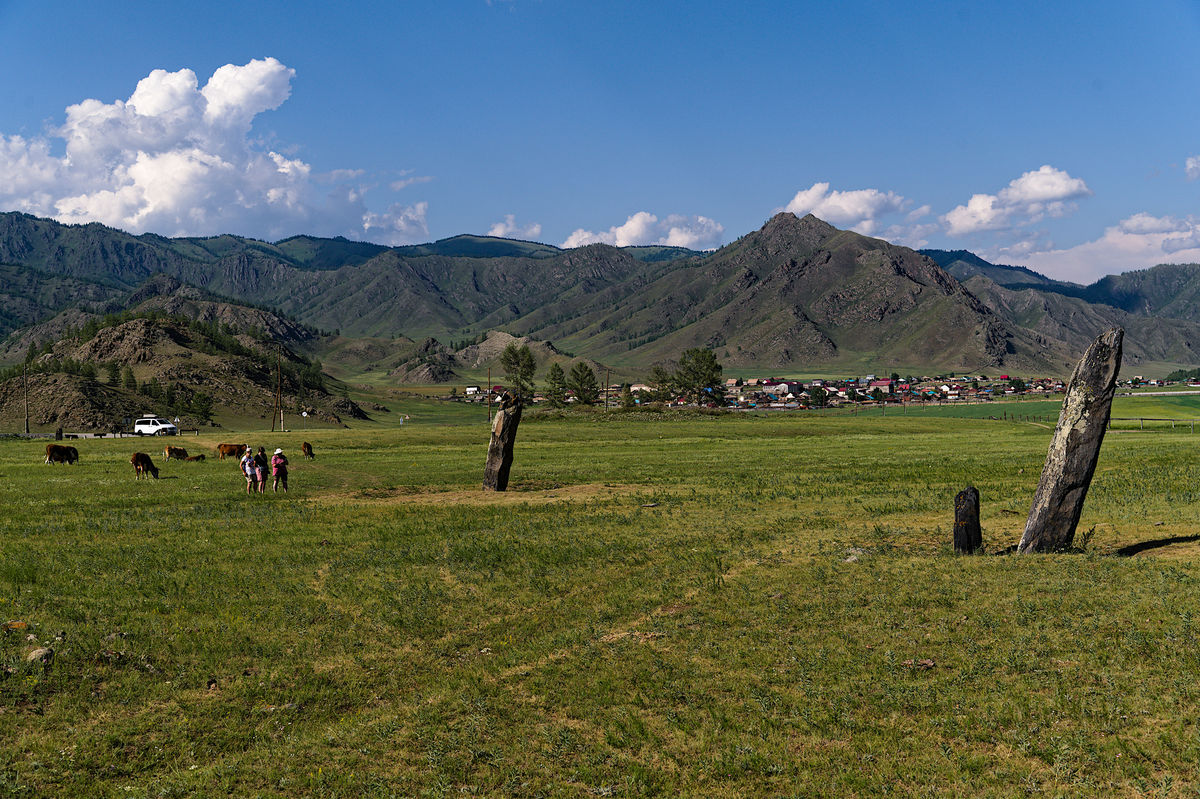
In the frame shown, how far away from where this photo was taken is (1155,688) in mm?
12984

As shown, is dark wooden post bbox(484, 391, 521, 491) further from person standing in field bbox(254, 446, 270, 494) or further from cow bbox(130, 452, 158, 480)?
cow bbox(130, 452, 158, 480)

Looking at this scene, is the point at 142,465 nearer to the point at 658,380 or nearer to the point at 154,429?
the point at 154,429

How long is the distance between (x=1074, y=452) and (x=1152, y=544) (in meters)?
3.64

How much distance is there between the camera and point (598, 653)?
55.2ft

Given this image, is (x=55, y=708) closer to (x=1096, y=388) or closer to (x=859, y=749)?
(x=859, y=749)

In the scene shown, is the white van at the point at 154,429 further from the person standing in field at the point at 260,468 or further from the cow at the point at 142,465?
the person standing in field at the point at 260,468

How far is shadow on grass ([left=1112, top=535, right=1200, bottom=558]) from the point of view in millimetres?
22580

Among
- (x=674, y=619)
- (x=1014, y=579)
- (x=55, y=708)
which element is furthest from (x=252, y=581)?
→ (x=1014, y=579)

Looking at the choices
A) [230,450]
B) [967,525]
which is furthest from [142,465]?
[967,525]

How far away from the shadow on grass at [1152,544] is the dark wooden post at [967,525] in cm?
389

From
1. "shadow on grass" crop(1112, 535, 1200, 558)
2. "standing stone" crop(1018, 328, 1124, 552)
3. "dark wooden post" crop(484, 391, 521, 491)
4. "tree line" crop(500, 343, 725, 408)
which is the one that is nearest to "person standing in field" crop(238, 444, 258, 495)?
"dark wooden post" crop(484, 391, 521, 491)

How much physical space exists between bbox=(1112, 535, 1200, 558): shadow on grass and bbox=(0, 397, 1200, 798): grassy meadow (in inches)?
5.1

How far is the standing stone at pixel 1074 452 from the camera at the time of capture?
23.2 m

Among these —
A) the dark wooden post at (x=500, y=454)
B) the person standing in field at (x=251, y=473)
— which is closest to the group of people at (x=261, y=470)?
the person standing in field at (x=251, y=473)
